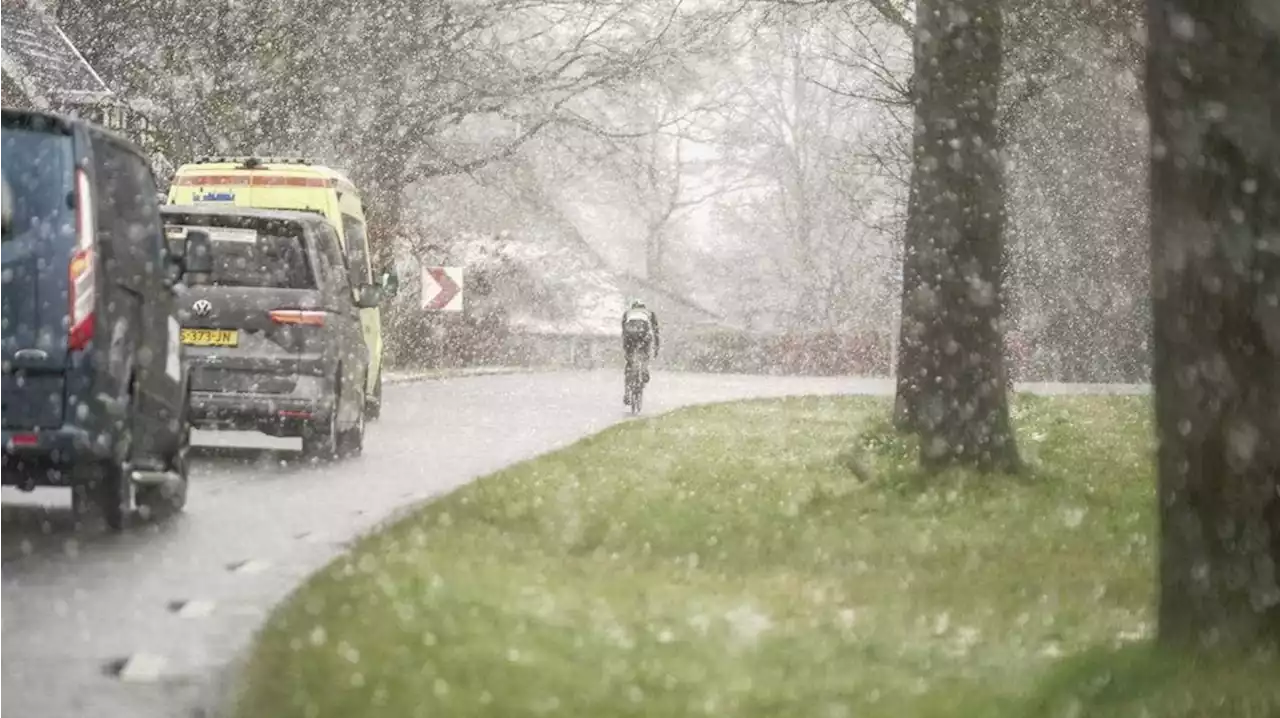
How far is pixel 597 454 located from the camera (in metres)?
17.8

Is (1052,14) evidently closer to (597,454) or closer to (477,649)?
(597,454)

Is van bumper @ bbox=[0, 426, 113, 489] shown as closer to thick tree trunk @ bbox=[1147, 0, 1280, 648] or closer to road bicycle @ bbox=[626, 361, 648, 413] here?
thick tree trunk @ bbox=[1147, 0, 1280, 648]

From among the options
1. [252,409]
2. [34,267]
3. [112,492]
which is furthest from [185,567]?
[252,409]

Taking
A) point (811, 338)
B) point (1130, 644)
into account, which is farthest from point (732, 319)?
point (1130, 644)

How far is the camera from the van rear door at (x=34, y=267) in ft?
31.9

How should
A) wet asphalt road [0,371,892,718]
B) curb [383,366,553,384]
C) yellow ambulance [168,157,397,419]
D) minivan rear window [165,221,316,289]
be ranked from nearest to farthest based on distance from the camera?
wet asphalt road [0,371,892,718] → minivan rear window [165,221,316,289] → yellow ambulance [168,157,397,419] → curb [383,366,553,384]

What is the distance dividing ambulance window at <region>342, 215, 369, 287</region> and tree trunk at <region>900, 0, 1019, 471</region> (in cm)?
927

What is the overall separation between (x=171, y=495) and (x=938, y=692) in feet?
23.0

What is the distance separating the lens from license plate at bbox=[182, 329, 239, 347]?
51.5 feet

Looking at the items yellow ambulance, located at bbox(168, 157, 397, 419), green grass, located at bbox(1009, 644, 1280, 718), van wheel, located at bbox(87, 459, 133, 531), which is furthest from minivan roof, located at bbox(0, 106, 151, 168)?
yellow ambulance, located at bbox(168, 157, 397, 419)

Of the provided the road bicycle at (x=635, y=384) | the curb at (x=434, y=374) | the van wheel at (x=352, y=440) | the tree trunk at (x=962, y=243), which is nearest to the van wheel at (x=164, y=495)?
the tree trunk at (x=962, y=243)

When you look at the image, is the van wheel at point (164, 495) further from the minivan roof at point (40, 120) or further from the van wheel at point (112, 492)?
the minivan roof at point (40, 120)

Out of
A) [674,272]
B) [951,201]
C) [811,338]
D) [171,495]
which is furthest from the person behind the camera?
[674,272]

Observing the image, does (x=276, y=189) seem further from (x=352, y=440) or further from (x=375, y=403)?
(x=352, y=440)
